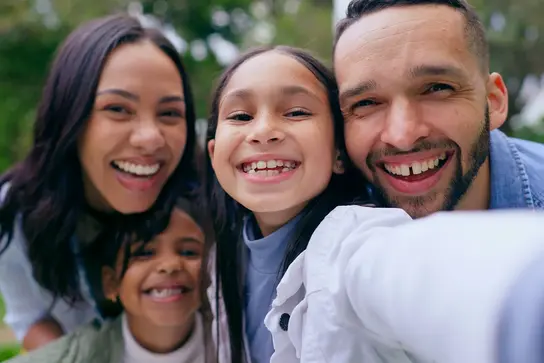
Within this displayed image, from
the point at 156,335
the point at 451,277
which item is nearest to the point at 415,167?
the point at 451,277

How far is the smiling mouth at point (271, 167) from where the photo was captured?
1.09 metres

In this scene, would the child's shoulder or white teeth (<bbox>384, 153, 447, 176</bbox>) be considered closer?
the child's shoulder

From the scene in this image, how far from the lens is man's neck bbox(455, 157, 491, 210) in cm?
126

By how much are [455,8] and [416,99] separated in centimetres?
22

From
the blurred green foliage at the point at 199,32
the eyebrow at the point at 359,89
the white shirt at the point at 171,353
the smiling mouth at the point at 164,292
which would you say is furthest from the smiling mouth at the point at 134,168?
the blurred green foliage at the point at 199,32

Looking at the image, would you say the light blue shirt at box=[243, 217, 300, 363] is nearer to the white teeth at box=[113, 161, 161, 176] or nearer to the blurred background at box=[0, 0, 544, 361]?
the white teeth at box=[113, 161, 161, 176]

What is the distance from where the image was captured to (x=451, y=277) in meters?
0.56

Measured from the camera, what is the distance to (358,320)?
824mm

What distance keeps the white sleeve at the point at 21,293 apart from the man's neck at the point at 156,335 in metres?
0.44

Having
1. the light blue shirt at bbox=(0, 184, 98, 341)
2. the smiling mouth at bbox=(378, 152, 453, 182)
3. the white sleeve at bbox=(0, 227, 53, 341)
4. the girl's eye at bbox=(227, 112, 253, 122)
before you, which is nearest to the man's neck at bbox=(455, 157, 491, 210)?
the smiling mouth at bbox=(378, 152, 453, 182)

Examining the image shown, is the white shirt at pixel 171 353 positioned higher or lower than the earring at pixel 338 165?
lower

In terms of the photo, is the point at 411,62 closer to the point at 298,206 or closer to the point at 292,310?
the point at 298,206

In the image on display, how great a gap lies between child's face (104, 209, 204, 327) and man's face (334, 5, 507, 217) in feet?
1.98

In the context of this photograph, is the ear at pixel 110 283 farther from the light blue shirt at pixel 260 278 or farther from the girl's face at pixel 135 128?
the light blue shirt at pixel 260 278
